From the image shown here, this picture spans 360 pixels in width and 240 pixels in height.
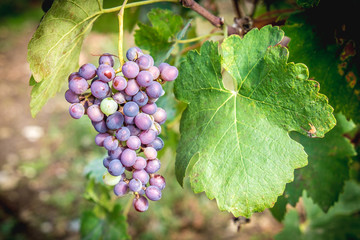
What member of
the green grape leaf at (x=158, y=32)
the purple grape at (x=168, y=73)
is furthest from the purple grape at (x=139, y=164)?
the green grape leaf at (x=158, y=32)

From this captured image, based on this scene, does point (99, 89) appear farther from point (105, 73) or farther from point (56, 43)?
point (56, 43)

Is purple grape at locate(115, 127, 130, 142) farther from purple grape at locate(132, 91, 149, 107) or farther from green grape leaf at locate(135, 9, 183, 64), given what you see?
green grape leaf at locate(135, 9, 183, 64)

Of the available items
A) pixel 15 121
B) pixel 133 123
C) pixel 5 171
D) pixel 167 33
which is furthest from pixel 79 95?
pixel 15 121

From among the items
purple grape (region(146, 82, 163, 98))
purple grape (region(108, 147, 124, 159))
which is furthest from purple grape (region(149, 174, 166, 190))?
purple grape (region(146, 82, 163, 98))

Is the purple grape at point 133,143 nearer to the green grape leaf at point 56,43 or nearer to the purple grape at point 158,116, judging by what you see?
the purple grape at point 158,116

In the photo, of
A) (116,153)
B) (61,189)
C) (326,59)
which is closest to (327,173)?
(326,59)
